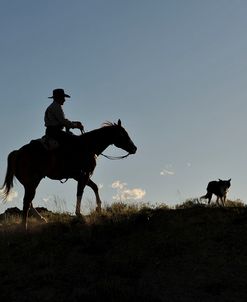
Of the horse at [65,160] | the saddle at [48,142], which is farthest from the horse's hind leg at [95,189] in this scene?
the saddle at [48,142]

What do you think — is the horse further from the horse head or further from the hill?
the hill

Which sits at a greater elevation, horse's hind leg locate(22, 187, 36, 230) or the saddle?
the saddle

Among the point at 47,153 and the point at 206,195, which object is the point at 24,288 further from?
the point at 206,195

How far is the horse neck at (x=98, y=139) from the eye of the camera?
1934 cm

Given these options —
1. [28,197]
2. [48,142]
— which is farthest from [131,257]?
[48,142]

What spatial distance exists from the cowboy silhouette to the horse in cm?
31

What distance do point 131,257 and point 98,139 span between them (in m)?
5.81

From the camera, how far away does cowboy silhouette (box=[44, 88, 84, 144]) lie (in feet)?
61.2

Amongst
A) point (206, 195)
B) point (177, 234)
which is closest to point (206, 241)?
A: point (177, 234)

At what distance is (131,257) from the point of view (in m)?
14.4

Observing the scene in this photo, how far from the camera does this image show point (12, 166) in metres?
18.6

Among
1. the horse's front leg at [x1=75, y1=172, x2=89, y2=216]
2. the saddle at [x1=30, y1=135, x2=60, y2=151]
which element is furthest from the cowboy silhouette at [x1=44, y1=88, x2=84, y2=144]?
the horse's front leg at [x1=75, y1=172, x2=89, y2=216]

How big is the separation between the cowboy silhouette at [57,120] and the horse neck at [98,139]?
2.32 ft

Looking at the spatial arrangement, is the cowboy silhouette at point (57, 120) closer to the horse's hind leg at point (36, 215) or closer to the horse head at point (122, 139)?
the horse head at point (122, 139)
